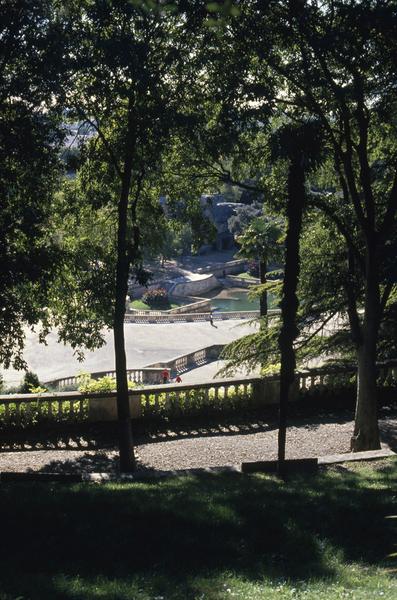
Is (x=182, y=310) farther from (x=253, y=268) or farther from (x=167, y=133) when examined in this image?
(x=167, y=133)

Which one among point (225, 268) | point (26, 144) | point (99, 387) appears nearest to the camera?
point (26, 144)

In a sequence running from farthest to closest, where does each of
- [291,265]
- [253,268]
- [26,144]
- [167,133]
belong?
[253,268]
[167,133]
[26,144]
[291,265]

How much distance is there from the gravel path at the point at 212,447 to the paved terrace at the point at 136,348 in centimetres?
2324

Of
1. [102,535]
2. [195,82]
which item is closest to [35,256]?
[195,82]

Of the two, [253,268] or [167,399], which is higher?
[253,268]

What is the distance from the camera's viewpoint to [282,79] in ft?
49.6

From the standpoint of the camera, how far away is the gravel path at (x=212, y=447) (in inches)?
631

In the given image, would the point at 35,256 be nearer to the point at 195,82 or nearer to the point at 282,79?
the point at 195,82

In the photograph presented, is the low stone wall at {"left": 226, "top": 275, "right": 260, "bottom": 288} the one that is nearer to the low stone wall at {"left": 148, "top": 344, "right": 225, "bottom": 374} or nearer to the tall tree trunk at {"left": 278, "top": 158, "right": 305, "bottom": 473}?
the low stone wall at {"left": 148, "top": 344, "right": 225, "bottom": 374}

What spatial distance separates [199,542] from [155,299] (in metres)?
71.9

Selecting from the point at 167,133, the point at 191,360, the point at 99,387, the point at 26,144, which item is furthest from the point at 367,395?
the point at 191,360

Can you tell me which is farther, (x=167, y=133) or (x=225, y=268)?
(x=225, y=268)

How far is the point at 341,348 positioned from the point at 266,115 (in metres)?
8.57

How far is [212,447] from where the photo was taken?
17.2 metres
